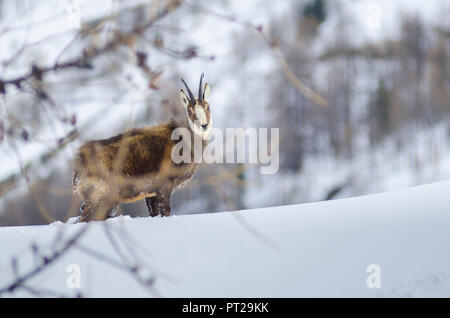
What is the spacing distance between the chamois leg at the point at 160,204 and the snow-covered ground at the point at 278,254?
0.57m

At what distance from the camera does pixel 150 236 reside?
5.07m

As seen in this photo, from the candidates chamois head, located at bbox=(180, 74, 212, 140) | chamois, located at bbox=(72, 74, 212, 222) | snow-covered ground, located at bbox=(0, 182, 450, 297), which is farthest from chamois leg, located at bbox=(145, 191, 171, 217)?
chamois head, located at bbox=(180, 74, 212, 140)

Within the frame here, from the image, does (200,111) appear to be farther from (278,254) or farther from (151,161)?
(278,254)

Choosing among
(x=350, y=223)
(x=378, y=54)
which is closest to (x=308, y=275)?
(x=350, y=223)

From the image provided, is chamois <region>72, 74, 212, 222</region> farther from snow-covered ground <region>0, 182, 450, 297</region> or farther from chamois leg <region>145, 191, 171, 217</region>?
snow-covered ground <region>0, 182, 450, 297</region>

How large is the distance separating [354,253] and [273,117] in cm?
2636

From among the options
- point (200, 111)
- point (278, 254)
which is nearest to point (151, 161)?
point (200, 111)

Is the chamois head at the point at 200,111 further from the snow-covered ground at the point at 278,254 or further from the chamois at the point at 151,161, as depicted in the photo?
the snow-covered ground at the point at 278,254

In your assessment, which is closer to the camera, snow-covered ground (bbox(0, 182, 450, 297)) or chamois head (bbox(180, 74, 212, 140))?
snow-covered ground (bbox(0, 182, 450, 297))

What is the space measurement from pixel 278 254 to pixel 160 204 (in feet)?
8.03

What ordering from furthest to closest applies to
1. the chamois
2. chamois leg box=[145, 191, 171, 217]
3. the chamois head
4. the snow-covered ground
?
chamois leg box=[145, 191, 171, 217] < the chamois head < the chamois < the snow-covered ground

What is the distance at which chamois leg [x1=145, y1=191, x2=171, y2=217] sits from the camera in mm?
6477

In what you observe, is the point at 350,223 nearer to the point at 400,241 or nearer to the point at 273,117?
the point at 400,241

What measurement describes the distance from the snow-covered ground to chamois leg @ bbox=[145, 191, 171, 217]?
0.57m
